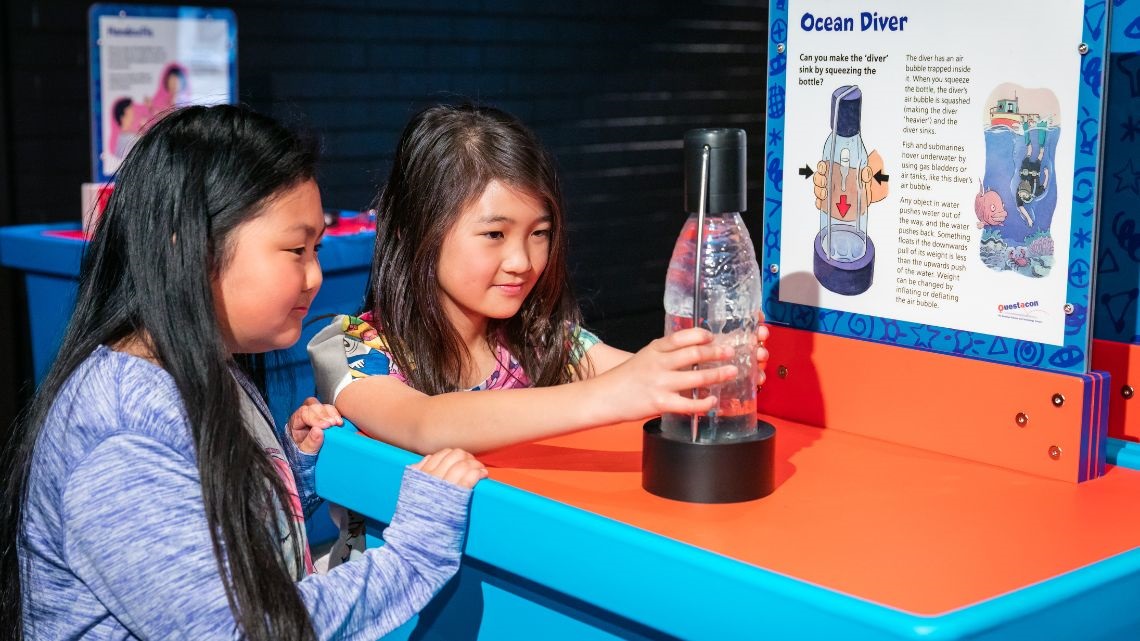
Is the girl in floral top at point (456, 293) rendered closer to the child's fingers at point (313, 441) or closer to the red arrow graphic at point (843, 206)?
the child's fingers at point (313, 441)

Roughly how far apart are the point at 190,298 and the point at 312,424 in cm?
32

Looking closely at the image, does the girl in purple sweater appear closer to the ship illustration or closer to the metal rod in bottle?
the metal rod in bottle

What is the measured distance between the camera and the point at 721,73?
24.1 feet

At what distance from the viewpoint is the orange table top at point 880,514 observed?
1184 mm

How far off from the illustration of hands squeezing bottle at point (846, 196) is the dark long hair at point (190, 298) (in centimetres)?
69

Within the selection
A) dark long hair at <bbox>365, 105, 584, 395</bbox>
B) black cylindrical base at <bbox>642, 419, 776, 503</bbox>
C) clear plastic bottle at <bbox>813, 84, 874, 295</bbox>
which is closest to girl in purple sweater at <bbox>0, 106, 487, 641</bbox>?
black cylindrical base at <bbox>642, 419, 776, 503</bbox>

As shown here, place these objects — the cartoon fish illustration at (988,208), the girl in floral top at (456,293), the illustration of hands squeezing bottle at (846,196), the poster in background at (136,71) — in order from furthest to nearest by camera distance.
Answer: the poster in background at (136,71) < the girl in floral top at (456,293) < the illustration of hands squeezing bottle at (846,196) < the cartoon fish illustration at (988,208)

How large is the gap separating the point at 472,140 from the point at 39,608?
905 mm

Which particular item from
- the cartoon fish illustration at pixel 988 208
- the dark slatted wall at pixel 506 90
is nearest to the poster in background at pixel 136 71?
the dark slatted wall at pixel 506 90

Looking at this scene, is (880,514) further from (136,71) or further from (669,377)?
(136,71)

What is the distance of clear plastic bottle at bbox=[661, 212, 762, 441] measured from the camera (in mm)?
1429

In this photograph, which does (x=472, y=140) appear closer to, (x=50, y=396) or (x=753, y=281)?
(x=753, y=281)

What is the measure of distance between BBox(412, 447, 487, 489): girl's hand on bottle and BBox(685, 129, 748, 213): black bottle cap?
387 mm

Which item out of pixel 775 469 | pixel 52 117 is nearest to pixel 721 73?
pixel 52 117
